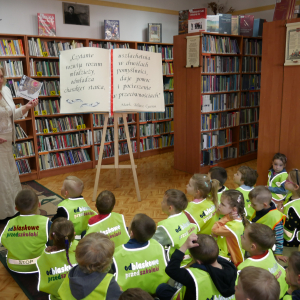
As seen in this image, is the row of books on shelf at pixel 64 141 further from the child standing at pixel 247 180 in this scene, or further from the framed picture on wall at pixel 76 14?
the child standing at pixel 247 180

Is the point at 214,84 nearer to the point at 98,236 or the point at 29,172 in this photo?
the point at 29,172

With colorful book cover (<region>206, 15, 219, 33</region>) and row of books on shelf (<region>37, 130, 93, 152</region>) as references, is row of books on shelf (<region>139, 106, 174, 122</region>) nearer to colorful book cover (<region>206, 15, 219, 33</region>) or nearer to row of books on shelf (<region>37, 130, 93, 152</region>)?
row of books on shelf (<region>37, 130, 93, 152</region>)

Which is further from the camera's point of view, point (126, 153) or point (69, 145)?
point (126, 153)

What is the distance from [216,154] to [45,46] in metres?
3.43

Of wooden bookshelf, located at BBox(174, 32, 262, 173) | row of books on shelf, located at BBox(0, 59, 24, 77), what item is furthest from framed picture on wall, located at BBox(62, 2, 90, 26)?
wooden bookshelf, located at BBox(174, 32, 262, 173)

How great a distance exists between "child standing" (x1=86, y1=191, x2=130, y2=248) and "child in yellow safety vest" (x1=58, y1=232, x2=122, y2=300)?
32.5 inches

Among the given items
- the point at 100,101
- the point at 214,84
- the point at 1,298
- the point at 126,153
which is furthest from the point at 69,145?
the point at 1,298

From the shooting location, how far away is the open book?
386 centimetres

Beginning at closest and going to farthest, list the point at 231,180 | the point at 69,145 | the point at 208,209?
1. the point at 208,209
2. the point at 231,180
3. the point at 69,145

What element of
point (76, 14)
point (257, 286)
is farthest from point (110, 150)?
point (257, 286)

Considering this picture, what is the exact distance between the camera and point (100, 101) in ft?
12.8

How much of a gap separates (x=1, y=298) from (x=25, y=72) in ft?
11.7

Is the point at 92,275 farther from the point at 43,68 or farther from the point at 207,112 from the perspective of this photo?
the point at 43,68

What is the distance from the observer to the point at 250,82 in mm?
5980
